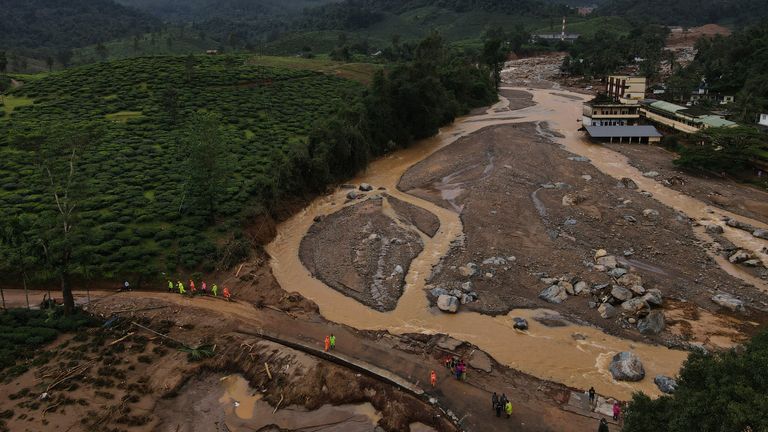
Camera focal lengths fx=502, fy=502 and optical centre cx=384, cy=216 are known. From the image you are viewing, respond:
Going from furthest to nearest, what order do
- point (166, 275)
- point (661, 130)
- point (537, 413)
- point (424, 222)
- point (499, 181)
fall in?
point (661, 130) < point (499, 181) < point (424, 222) < point (166, 275) < point (537, 413)

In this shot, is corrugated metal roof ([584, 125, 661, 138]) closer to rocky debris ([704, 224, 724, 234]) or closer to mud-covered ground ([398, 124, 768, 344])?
mud-covered ground ([398, 124, 768, 344])

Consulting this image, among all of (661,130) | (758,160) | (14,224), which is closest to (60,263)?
(14,224)

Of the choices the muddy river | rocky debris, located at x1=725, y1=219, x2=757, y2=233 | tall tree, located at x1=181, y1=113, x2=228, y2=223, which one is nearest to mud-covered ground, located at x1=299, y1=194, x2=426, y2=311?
the muddy river

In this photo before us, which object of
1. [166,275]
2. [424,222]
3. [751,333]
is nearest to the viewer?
[751,333]

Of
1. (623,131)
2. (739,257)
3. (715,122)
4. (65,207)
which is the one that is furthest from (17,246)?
(715,122)

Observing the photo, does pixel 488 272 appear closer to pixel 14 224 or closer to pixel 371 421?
pixel 371 421

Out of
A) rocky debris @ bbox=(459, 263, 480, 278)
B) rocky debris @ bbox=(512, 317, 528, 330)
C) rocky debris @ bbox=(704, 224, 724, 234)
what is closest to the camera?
rocky debris @ bbox=(512, 317, 528, 330)
